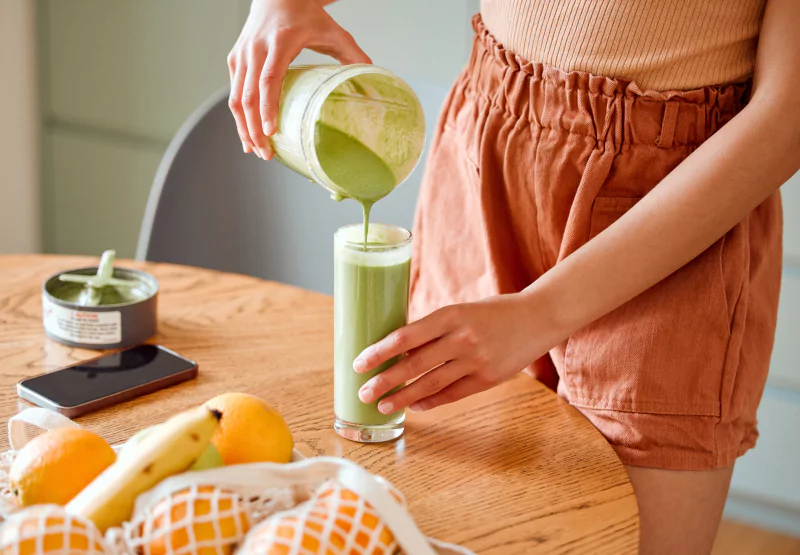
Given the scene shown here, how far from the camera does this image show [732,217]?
2.89ft

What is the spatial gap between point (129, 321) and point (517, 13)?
0.56 metres

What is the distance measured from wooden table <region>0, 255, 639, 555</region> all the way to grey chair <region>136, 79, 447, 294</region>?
31cm

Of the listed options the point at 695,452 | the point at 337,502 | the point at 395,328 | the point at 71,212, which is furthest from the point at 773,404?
the point at 71,212

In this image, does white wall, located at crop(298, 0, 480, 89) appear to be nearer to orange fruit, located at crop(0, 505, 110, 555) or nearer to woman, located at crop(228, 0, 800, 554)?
woman, located at crop(228, 0, 800, 554)

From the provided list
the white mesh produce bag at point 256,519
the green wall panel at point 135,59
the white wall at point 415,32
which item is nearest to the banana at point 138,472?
the white mesh produce bag at point 256,519

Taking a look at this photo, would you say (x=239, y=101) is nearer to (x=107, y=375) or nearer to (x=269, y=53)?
(x=269, y=53)

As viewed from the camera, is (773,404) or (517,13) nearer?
(517,13)

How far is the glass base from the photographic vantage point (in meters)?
0.84

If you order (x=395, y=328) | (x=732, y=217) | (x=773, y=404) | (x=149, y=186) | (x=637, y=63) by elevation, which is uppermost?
(x=637, y=63)

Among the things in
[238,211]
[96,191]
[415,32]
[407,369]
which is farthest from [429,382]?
[96,191]

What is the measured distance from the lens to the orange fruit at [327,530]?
A: 21.9 inches

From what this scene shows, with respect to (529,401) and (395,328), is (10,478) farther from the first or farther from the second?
(529,401)

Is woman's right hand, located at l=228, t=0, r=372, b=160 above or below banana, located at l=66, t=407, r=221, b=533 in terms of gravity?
above

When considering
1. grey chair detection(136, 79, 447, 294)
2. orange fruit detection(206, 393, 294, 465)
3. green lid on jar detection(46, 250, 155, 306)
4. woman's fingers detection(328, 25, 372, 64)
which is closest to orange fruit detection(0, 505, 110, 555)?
orange fruit detection(206, 393, 294, 465)
